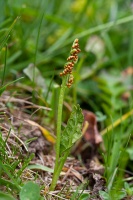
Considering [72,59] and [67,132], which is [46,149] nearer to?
[67,132]

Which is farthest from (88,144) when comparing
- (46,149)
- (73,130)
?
(73,130)

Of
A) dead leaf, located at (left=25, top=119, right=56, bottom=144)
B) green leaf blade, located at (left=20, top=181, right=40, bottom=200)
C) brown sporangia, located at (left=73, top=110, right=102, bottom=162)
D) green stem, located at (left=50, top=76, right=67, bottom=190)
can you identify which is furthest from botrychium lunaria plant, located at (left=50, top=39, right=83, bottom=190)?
brown sporangia, located at (left=73, top=110, right=102, bottom=162)

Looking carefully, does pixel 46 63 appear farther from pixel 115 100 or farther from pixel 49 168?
pixel 49 168

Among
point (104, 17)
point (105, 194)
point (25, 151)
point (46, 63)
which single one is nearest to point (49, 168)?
point (25, 151)

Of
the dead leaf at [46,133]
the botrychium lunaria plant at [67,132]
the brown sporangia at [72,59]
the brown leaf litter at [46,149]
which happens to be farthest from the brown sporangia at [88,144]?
the brown sporangia at [72,59]

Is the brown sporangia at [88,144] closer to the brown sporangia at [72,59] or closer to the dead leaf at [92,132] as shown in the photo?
the dead leaf at [92,132]

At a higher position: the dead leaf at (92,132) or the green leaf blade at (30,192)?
the dead leaf at (92,132)

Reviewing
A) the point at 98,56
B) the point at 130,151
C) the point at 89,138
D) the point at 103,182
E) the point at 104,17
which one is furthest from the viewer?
the point at 104,17
